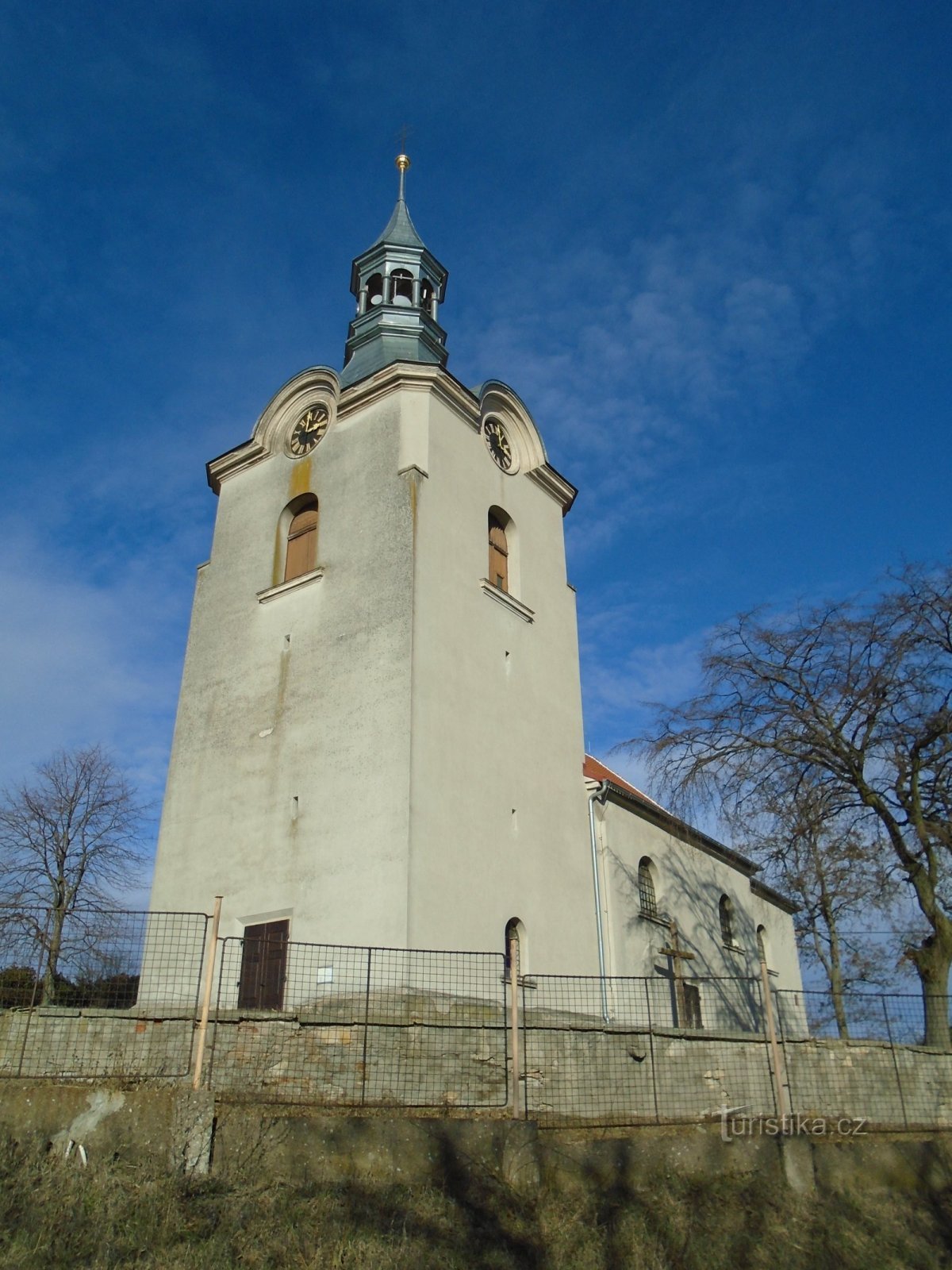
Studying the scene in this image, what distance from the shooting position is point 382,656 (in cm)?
1669

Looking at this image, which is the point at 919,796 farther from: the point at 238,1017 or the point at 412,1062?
the point at 238,1017

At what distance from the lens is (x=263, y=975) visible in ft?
47.3

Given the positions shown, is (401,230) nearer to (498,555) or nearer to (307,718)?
(498,555)

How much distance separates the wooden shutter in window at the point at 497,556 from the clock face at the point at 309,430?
12.7ft

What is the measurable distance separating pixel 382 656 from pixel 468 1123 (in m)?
8.33

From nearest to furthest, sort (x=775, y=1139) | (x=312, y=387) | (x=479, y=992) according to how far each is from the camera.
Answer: (x=775, y=1139), (x=479, y=992), (x=312, y=387)

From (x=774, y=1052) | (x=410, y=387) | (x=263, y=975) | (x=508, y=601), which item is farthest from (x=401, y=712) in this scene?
(x=774, y=1052)

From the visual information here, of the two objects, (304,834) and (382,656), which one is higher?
(382,656)

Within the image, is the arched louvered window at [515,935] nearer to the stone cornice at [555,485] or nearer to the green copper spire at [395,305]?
the stone cornice at [555,485]

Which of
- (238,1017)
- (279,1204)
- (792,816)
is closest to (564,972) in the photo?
(792,816)

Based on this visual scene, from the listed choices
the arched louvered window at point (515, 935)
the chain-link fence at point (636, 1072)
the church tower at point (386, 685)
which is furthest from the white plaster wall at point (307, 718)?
the chain-link fence at point (636, 1072)

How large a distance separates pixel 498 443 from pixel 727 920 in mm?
12660

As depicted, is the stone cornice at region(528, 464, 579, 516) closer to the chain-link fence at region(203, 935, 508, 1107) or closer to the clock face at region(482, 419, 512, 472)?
the clock face at region(482, 419, 512, 472)

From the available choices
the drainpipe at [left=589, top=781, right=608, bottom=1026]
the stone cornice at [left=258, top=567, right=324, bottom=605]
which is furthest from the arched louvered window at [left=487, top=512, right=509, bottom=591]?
the drainpipe at [left=589, top=781, right=608, bottom=1026]
